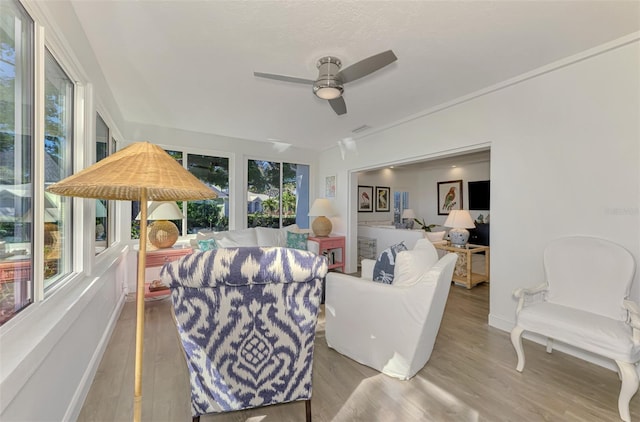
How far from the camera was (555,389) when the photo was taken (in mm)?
1871

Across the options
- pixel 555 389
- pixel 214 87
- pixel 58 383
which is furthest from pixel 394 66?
pixel 58 383

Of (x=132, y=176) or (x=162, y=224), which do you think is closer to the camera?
(x=132, y=176)

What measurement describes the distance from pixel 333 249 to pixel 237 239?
2.33 metres

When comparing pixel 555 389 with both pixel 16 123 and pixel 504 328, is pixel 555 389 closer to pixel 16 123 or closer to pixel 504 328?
pixel 504 328

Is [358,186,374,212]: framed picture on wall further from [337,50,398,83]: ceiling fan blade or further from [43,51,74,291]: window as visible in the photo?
[43,51,74,291]: window

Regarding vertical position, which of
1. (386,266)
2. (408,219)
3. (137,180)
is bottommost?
(386,266)

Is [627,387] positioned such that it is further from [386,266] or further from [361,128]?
[361,128]

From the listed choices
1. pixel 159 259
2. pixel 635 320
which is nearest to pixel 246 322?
pixel 635 320

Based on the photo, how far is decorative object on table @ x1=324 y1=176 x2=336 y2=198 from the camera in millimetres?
5482

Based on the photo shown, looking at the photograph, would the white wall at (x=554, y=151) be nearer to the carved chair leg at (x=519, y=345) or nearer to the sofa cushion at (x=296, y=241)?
the carved chair leg at (x=519, y=345)

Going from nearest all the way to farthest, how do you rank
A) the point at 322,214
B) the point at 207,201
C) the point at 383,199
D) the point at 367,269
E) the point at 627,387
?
the point at 627,387 < the point at 367,269 < the point at 207,201 < the point at 322,214 < the point at 383,199

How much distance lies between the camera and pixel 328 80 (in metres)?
2.18

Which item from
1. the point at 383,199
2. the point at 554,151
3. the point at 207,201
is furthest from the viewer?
the point at 383,199

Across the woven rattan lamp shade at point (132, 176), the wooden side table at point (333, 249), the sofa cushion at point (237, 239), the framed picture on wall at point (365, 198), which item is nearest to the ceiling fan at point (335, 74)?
the woven rattan lamp shade at point (132, 176)
